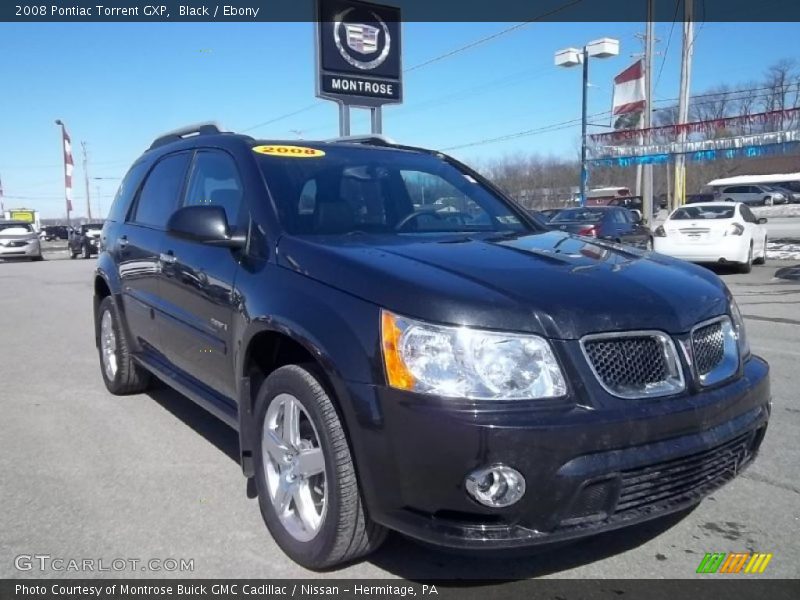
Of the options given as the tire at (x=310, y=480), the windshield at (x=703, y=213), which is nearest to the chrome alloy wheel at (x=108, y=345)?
the tire at (x=310, y=480)

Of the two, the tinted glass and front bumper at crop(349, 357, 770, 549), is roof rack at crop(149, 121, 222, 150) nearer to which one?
front bumper at crop(349, 357, 770, 549)

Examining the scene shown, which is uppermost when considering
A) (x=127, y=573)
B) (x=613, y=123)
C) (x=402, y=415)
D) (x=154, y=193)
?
(x=613, y=123)

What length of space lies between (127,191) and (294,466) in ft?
10.9

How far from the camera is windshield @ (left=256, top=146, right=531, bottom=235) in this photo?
3500 millimetres

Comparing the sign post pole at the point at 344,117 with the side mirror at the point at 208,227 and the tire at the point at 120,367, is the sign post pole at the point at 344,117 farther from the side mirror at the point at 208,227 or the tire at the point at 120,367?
the side mirror at the point at 208,227

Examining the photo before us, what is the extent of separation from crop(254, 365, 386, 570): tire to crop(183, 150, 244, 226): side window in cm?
109

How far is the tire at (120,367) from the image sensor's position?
5.28 meters

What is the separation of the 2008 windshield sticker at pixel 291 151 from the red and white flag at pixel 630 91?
25.4 metres

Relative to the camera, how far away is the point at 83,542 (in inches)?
124

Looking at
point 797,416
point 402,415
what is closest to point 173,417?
point 402,415

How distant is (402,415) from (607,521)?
2.63 feet

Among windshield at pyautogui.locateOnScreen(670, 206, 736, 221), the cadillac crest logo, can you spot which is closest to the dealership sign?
the cadillac crest logo

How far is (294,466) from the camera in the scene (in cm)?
295
